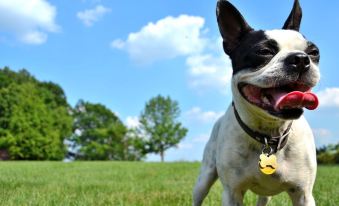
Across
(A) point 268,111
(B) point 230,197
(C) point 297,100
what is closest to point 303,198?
(B) point 230,197

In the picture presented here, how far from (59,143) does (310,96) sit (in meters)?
61.2

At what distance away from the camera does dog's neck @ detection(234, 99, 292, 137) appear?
4711 mm

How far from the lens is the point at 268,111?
432 centimetres

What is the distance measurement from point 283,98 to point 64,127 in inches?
2503

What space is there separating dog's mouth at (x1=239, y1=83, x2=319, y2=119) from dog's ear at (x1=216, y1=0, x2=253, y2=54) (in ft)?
2.27

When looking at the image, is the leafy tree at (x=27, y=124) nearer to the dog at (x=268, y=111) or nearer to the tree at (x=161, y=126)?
the tree at (x=161, y=126)

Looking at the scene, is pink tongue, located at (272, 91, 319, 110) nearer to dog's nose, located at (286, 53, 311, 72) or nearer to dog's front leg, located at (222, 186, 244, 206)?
dog's nose, located at (286, 53, 311, 72)

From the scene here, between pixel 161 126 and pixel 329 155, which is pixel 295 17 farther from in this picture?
pixel 161 126

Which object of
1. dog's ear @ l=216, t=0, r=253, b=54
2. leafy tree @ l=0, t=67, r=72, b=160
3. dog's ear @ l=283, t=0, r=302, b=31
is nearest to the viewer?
dog's ear @ l=216, t=0, r=253, b=54

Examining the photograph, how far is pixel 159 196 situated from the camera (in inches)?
333

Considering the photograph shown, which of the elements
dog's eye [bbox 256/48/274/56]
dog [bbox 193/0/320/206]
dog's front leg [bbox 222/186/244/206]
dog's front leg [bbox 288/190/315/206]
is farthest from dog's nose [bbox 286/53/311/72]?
dog's front leg [bbox 222/186/244/206]

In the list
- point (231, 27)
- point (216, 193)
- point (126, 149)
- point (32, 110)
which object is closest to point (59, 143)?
point (32, 110)

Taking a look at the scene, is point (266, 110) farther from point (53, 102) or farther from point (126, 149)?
point (126, 149)

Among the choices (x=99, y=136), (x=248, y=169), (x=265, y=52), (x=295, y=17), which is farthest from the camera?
(x=99, y=136)
